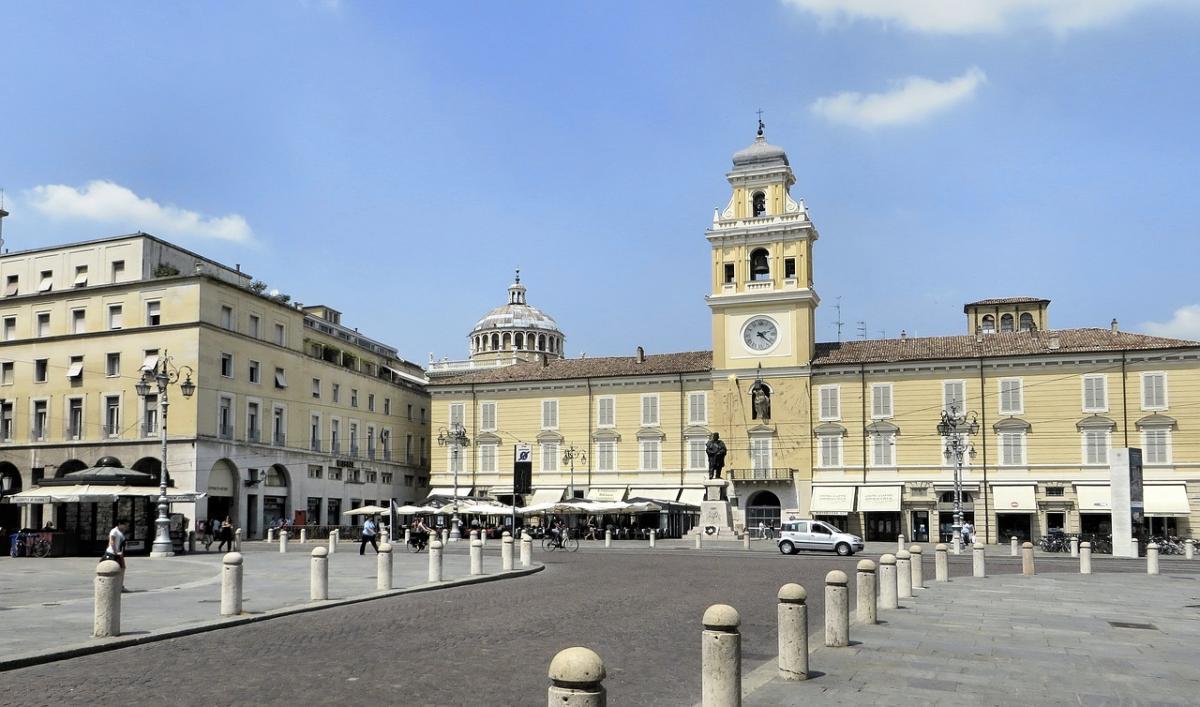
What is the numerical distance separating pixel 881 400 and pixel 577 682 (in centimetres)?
5436

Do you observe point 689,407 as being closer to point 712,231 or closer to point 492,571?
point 712,231

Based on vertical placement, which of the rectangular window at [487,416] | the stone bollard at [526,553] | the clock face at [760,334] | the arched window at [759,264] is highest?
the arched window at [759,264]

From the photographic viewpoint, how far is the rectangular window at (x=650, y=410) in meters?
62.8

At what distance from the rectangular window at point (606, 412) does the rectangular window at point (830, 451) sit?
12.1m

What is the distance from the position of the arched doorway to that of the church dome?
44.8 meters

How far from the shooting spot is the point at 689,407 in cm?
6216

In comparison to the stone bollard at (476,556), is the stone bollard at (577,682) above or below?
above

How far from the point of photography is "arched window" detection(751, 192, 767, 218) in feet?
204

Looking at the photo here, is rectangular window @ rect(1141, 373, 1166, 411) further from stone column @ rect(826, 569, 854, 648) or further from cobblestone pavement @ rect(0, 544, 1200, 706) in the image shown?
stone column @ rect(826, 569, 854, 648)

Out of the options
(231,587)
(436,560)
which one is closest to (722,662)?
(231,587)

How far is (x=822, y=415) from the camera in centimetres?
5869

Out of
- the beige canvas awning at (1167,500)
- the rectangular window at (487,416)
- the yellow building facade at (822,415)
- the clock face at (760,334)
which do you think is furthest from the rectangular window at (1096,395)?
the rectangular window at (487,416)

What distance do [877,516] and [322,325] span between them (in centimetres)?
3553

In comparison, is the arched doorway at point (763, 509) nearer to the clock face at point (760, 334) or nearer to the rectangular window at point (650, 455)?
the rectangular window at point (650, 455)
